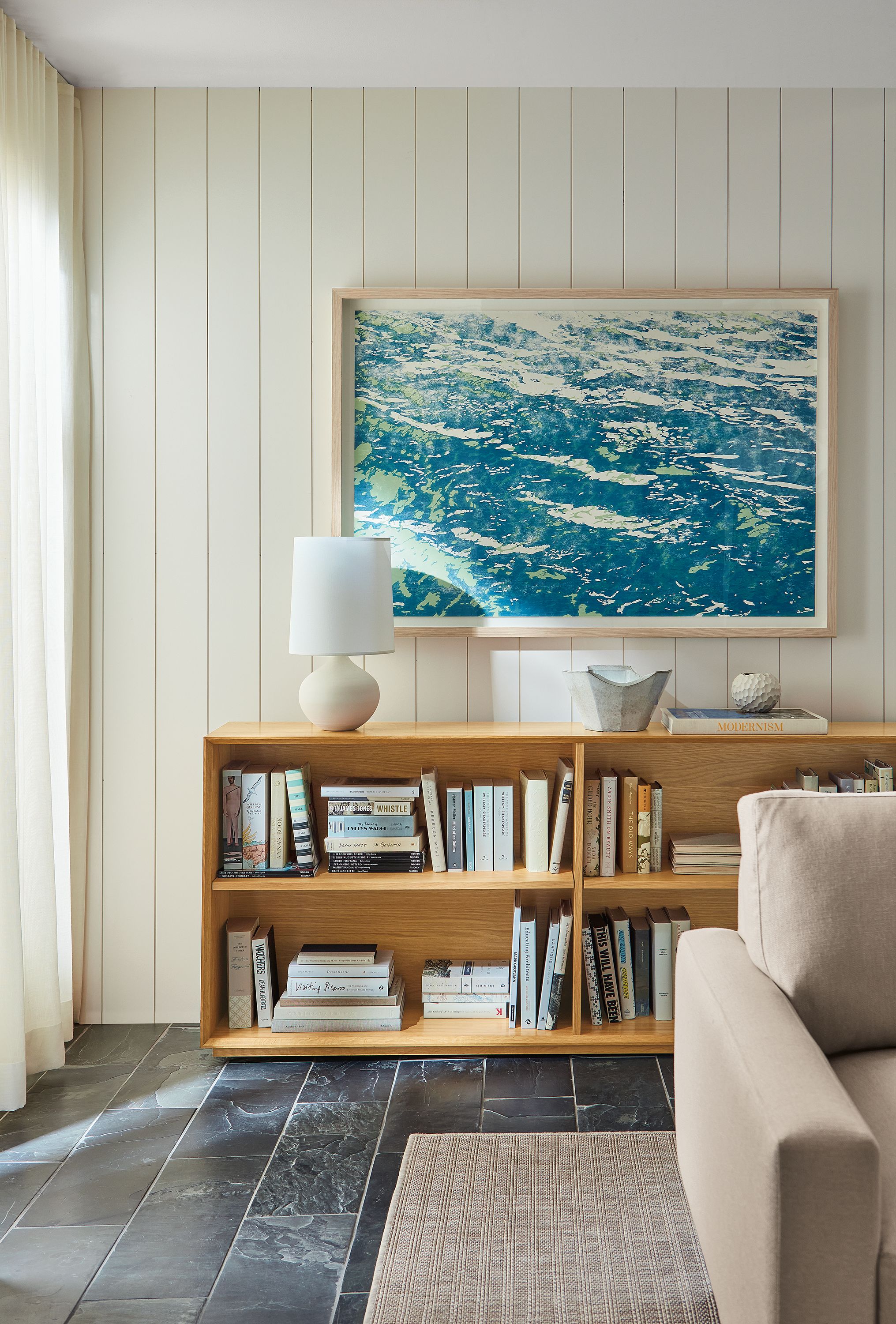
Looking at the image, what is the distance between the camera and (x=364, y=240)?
2750 mm

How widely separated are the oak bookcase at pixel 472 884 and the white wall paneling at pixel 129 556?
0.30 meters

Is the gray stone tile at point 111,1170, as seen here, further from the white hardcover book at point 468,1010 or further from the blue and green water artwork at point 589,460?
the blue and green water artwork at point 589,460

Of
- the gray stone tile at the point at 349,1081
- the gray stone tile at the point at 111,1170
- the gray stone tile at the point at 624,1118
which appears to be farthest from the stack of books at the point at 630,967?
the gray stone tile at the point at 111,1170

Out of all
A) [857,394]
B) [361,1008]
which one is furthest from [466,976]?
[857,394]

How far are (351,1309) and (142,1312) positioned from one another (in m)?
0.35

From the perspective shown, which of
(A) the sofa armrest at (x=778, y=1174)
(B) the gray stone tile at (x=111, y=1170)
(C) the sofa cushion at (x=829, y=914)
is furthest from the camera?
(B) the gray stone tile at (x=111, y=1170)

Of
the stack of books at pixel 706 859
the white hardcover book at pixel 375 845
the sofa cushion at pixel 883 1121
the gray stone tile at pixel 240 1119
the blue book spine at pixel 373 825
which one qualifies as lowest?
the gray stone tile at pixel 240 1119

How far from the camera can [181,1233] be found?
72.1 inches

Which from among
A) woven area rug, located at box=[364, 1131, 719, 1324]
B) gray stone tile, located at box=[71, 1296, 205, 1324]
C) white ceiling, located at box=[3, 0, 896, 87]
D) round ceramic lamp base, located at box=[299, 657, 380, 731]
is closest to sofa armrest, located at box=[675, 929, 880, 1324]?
woven area rug, located at box=[364, 1131, 719, 1324]

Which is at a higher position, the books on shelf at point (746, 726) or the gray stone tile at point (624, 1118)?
the books on shelf at point (746, 726)

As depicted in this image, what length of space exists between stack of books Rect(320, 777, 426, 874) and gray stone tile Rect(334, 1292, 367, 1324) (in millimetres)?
1076

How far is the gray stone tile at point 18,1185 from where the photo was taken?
1898 mm

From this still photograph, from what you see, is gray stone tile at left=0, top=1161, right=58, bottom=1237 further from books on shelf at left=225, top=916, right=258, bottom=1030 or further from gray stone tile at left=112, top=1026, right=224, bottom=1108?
books on shelf at left=225, top=916, right=258, bottom=1030

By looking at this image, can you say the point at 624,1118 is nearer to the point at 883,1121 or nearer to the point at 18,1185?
the point at 883,1121
